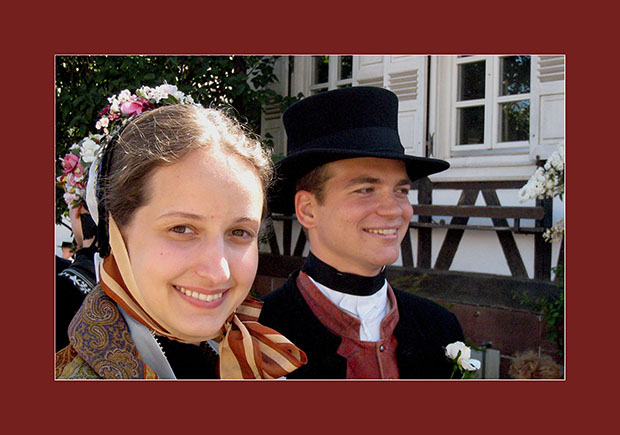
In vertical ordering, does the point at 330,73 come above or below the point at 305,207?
above

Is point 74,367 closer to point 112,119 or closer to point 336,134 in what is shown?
point 112,119

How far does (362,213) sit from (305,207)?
207 millimetres

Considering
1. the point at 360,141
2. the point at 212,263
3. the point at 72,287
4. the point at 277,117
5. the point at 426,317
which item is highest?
the point at 277,117

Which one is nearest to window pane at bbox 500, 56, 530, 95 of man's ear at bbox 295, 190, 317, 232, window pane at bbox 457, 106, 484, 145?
window pane at bbox 457, 106, 484, 145

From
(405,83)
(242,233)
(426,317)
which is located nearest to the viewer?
(242,233)

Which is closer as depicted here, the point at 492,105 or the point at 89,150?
the point at 89,150

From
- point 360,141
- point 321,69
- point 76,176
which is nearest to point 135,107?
point 76,176

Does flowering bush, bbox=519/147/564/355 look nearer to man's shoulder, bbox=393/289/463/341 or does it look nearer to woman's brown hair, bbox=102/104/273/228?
man's shoulder, bbox=393/289/463/341

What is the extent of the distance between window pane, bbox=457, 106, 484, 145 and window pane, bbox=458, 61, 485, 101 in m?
0.05

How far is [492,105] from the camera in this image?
7.94 ft

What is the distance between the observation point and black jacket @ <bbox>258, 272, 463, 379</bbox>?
6.31 ft

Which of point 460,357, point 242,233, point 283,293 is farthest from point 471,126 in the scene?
point 242,233

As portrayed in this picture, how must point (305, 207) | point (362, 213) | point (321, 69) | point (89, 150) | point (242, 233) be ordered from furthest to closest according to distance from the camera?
1. point (321, 69)
2. point (305, 207)
3. point (362, 213)
4. point (89, 150)
5. point (242, 233)

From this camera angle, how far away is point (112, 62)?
211cm
